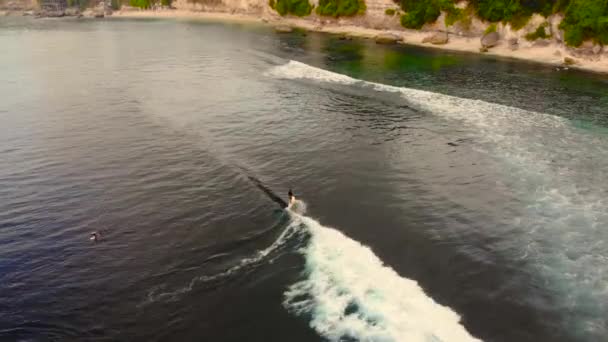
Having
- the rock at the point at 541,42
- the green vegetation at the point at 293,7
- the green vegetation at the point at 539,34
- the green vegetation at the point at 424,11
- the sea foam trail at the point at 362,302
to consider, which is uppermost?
the green vegetation at the point at 293,7

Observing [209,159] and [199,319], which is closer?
[199,319]

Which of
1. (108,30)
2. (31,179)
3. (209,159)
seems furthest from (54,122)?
(108,30)

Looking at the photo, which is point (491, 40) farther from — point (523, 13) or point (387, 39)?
point (387, 39)

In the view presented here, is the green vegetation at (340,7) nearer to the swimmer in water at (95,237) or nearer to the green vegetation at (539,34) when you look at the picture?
the green vegetation at (539,34)

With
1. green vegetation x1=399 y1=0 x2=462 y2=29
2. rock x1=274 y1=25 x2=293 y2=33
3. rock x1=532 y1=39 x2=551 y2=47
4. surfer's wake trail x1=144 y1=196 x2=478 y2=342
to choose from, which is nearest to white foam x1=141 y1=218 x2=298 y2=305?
surfer's wake trail x1=144 y1=196 x2=478 y2=342

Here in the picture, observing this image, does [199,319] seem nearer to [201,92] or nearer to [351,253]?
[351,253]

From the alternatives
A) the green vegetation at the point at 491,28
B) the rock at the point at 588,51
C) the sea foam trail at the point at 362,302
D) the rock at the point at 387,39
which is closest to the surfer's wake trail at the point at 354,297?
the sea foam trail at the point at 362,302
